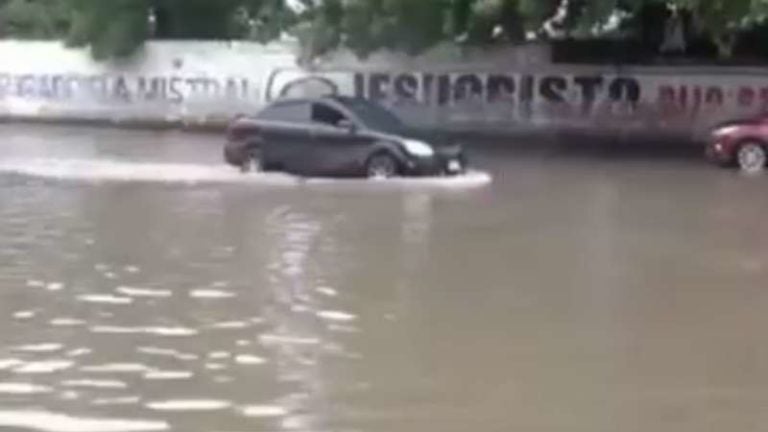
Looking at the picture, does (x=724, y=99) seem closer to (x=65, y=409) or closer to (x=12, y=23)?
(x=12, y=23)

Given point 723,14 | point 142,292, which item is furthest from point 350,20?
point 142,292

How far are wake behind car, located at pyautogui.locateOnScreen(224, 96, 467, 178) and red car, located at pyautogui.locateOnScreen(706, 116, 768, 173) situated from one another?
5.02 m

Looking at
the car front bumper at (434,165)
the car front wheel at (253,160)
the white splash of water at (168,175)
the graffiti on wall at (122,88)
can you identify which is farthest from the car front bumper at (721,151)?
the graffiti on wall at (122,88)

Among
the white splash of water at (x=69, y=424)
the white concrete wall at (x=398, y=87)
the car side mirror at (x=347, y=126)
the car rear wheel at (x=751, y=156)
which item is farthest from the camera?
the white concrete wall at (x=398, y=87)

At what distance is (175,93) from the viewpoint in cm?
4278

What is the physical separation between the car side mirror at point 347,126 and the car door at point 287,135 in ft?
1.79

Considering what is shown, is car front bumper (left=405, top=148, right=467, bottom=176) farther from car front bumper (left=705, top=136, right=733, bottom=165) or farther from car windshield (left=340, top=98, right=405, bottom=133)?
car front bumper (left=705, top=136, right=733, bottom=165)

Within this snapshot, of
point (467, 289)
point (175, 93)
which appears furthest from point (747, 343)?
point (175, 93)

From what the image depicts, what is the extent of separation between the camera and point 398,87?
40500mm

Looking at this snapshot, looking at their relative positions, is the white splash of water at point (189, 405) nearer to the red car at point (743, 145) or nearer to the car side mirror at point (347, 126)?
the car side mirror at point (347, 126)

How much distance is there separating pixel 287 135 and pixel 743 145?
7.71m

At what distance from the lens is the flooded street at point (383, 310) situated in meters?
11.2

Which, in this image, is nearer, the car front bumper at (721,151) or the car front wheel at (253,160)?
the car front wheel at (253,160)

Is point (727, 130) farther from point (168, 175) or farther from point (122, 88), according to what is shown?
point (122, 88)
